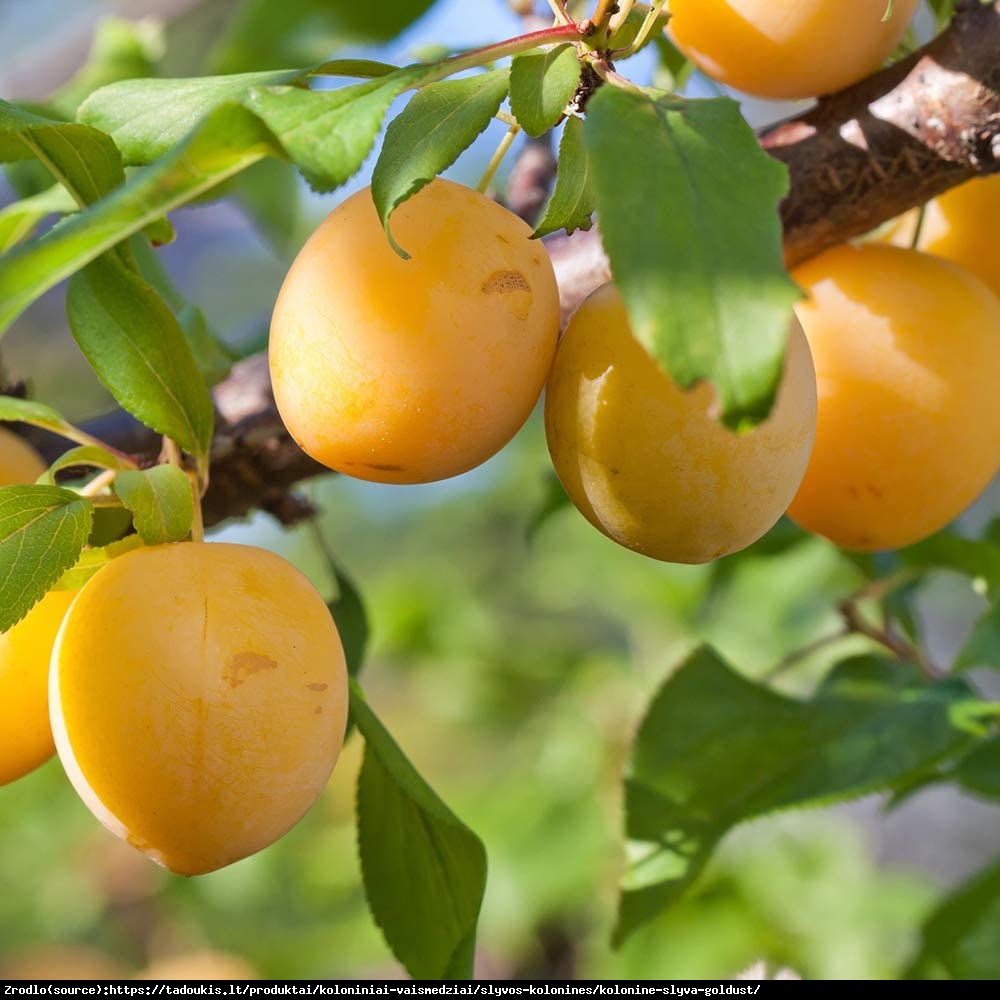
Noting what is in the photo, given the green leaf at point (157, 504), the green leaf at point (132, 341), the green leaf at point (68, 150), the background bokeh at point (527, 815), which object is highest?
the green leaf at point (68, 150)

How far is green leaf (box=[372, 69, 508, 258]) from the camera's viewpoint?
1.25ft

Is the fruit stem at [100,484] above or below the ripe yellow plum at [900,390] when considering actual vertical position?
below

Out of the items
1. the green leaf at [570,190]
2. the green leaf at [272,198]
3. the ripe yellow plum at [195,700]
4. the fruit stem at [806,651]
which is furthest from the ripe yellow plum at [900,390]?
the green leaf at [272,198]

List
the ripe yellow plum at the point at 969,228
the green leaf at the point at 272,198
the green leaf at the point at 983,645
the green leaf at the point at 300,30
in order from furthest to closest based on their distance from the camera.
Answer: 1. the green leaf at the point at 272,198
2. the green leaf at the point at 300,30
3. the green leaf at the point at 983,645
4. the ripe yellow plum at the point at 969,228

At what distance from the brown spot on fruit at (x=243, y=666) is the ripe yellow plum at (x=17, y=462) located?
244 millimetres

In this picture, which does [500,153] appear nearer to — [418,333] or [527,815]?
[418,333]

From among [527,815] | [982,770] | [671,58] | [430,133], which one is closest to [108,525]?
[430,133]

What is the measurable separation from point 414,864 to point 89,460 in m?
0.25

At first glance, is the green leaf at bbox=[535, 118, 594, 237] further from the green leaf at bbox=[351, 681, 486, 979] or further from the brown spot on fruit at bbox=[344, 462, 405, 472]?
the green leaf at bbox=[351, 681, 486, 979]

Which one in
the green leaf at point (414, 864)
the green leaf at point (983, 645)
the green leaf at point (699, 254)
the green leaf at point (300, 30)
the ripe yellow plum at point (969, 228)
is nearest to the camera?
the green leaf at point (699, 254)

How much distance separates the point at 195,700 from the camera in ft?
1.33

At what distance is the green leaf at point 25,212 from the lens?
45cm

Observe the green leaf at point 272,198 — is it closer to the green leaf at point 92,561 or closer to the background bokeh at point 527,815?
the background bokeh at point 527,815

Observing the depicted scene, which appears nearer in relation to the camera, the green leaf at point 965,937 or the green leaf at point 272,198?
the green leaf at point 965,937
